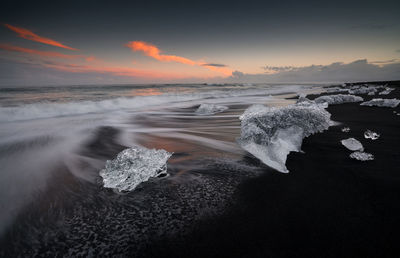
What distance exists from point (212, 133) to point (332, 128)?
3.29 m

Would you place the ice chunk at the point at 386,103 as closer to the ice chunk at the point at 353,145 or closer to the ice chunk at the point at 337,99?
the ice chunk at the point at 337,99

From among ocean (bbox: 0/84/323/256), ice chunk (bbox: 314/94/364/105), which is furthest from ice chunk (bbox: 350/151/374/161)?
ice chunk (bbox: 314/94/364/105)

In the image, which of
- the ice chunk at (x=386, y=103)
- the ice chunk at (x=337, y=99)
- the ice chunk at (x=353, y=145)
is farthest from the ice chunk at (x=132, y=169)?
the ice chunk at (x=337, y=99)

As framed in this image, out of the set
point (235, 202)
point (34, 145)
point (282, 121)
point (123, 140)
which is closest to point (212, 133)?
point (282, 121)

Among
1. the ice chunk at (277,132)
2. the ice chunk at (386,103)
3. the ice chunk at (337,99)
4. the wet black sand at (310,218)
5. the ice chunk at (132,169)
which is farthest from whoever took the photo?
the ice chunk at (337,99)

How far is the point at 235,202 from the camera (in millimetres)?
2160

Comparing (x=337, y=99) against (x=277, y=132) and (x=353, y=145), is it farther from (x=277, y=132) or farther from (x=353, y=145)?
(x=277, y=132)

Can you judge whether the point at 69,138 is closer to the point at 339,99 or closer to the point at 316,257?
the point at 316,257

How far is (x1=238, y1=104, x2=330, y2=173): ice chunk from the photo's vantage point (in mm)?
3217

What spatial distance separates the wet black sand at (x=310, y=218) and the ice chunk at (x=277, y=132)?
0.31 m

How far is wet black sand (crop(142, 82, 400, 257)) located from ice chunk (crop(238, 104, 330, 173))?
310mm

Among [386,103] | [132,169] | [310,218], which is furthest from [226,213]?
[386,103]

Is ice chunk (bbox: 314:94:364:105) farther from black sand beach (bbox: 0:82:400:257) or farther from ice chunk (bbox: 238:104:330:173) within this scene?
black sand beach (bbox: 0:82:400:257)

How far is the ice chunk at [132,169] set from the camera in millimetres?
2451
